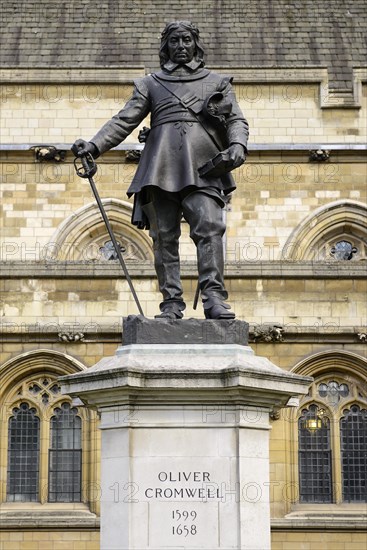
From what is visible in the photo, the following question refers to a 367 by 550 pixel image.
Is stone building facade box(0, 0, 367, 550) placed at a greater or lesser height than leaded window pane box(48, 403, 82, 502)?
greater

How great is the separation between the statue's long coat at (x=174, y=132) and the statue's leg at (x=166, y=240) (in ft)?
0.57

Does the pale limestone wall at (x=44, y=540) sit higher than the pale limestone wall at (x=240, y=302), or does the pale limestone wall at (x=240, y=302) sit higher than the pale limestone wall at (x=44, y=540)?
the pale limestone wall at (x=240, y=302)

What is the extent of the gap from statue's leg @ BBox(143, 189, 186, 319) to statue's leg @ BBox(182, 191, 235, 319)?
0.14 m

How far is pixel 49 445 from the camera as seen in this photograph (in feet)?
66.7

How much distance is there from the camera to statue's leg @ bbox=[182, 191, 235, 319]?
8.64m

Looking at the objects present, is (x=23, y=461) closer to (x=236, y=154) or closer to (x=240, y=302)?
(x=240, y=302)

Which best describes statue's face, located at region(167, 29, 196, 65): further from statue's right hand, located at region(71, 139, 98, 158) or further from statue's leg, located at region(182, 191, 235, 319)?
statue's leg, located at region(182, 191, 235, 319)

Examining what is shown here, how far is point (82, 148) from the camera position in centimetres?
872

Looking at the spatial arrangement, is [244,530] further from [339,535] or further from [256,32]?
[256,32]

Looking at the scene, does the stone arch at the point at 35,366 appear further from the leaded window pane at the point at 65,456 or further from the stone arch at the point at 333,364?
the stone arch at the point at 333,364

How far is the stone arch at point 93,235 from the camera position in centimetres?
2697

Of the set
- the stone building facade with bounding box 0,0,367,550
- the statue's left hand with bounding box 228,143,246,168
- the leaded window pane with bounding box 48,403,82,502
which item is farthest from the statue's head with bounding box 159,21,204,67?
the leaded window pane with bounding box 48,403,82,502

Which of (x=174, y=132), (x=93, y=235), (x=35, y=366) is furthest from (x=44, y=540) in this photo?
(x=174, y=132)

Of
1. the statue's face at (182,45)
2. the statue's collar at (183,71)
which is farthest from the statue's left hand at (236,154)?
the statue's face at (182,45)
